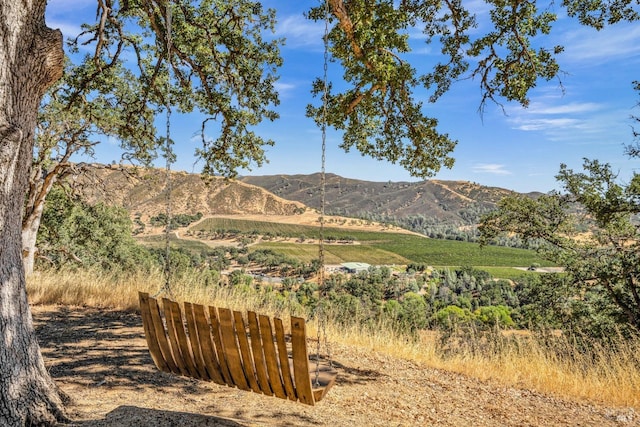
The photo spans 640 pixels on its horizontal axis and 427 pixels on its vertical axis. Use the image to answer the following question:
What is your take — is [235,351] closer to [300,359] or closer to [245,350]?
[245,350]

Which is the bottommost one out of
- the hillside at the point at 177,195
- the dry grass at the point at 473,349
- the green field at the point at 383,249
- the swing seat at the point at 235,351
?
the green field at the point at 383,249

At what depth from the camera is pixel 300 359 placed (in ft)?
8.89

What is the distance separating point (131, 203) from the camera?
12.1 meters

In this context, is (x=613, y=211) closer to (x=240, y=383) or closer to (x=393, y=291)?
(x=240, y=383)

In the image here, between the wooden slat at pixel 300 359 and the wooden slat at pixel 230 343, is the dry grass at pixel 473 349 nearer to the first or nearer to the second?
the wooden slat at pixel 300 359

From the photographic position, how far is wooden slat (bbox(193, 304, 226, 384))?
3021mm

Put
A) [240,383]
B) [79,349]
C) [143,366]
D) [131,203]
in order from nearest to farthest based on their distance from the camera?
1. [240,383]
2. [143,366]
3. [79,349]
4. [131,203]

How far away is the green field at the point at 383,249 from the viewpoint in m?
87.5

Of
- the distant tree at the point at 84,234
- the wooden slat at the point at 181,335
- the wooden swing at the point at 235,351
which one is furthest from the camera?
the distant tree at the point at 84,234

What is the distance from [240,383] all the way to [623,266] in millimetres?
9745


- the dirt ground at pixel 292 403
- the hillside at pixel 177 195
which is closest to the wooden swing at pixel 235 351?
the dirt ground at pixel 292 403

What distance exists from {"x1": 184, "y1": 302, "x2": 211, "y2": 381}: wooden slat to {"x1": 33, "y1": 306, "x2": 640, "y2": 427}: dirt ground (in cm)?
40

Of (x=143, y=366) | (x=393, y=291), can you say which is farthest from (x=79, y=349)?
(x=393, y=291)

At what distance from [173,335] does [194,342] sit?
0.73 ft
